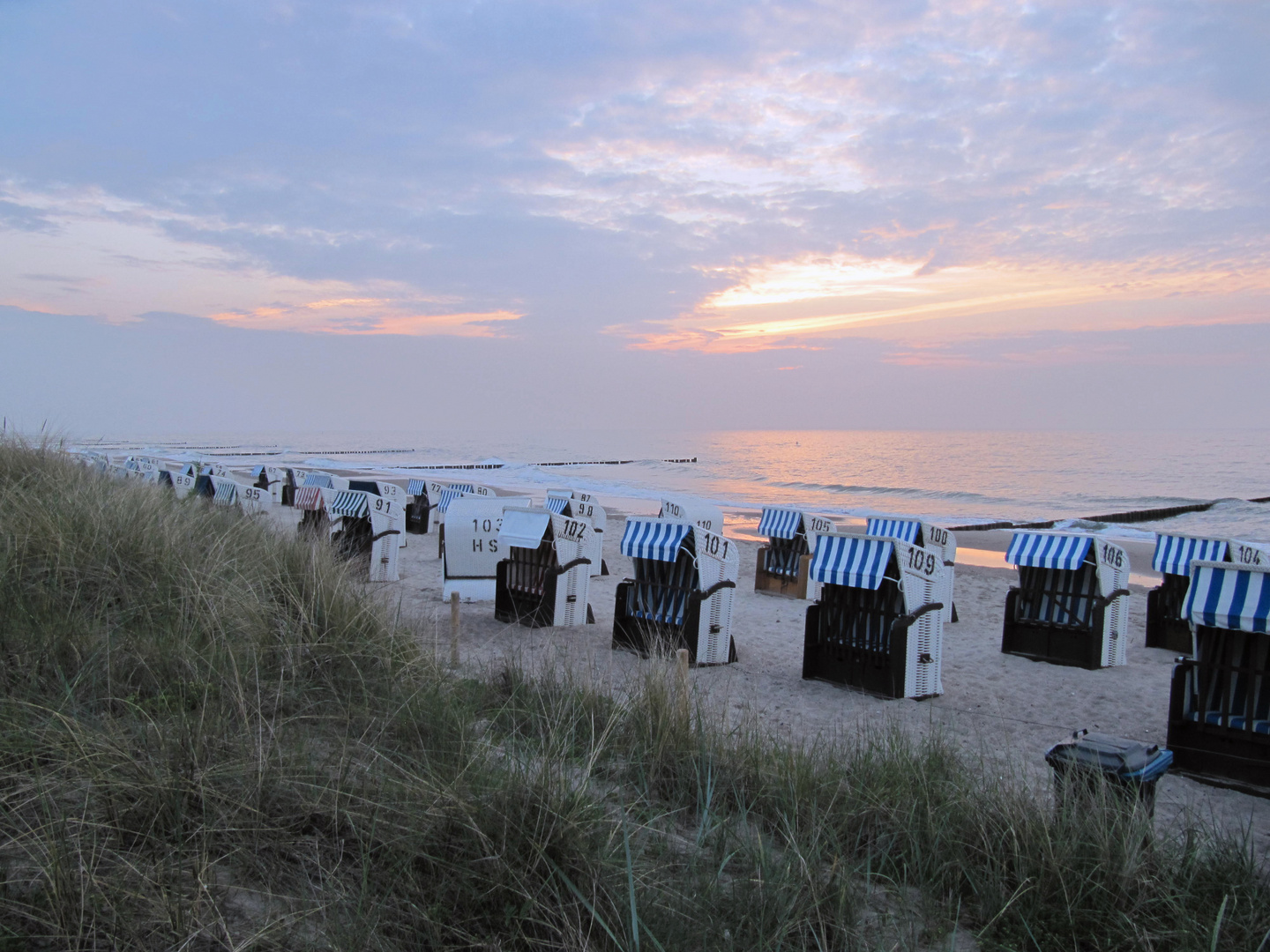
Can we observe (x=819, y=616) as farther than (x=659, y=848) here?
Yes

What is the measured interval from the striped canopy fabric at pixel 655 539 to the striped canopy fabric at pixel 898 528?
348cm

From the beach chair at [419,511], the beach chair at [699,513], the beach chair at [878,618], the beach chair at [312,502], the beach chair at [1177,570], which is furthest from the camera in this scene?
the beach chair at [419,511]

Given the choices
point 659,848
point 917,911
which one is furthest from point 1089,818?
point 659,848

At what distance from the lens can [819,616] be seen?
338 inches

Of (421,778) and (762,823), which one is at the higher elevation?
(421,778)

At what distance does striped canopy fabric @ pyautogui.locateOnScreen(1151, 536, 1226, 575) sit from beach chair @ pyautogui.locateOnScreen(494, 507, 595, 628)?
659cm

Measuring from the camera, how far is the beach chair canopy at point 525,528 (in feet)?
34.8

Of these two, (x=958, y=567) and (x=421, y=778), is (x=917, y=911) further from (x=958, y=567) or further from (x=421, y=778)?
(x=958, y=567)

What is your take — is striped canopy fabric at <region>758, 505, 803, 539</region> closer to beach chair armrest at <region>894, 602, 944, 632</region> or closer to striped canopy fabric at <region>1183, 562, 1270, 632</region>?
beach chair armrest at <region>894, 602, 944, 632</region>

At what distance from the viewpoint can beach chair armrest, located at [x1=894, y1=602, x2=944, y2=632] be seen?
7945mm

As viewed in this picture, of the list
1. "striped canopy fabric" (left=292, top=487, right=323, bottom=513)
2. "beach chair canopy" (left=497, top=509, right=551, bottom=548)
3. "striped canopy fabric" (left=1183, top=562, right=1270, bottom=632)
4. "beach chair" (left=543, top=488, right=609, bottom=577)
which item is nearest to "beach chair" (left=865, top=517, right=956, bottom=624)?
"beach chair" (left=543, top=488, right=609, bottom=577)

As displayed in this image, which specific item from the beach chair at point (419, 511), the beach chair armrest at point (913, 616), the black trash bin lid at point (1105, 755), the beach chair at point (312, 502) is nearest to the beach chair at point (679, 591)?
the beach chair armrest at point (913, 616)

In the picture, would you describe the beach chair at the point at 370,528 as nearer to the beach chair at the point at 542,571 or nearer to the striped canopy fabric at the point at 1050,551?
the beach chair at the point at 542,571

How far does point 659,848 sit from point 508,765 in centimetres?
66
